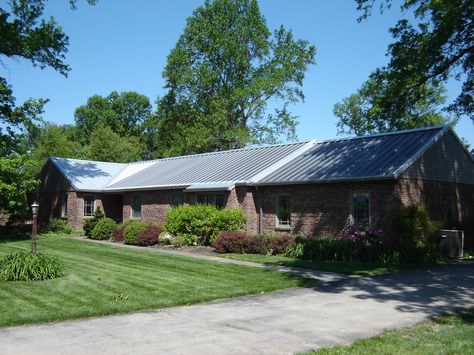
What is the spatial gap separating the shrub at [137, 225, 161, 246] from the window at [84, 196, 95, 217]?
34.9ft

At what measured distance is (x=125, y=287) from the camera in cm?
1183

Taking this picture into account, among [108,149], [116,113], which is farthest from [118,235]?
[116,113]

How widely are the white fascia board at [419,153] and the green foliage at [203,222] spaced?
7.93m

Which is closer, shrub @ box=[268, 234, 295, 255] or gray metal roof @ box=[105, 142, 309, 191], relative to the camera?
shrub @ box=[268, 234, 295, 255]

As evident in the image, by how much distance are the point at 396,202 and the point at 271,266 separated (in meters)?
5.84

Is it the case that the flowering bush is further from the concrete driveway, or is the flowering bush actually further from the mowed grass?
the concrete driveway

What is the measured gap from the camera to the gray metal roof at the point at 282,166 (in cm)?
1998

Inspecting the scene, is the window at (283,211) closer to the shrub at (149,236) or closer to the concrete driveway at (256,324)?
the shrub at (149,236)

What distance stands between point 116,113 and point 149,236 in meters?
54.4

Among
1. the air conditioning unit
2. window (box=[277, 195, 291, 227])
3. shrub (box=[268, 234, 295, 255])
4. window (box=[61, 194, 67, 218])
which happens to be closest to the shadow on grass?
the air conditioning unit

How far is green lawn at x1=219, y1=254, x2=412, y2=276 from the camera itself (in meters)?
15.1

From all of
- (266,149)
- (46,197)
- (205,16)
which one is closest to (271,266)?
(266,149)

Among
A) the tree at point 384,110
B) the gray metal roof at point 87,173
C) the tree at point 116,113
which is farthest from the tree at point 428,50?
the tree at point 116,113

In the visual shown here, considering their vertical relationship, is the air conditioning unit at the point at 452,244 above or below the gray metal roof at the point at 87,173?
below
